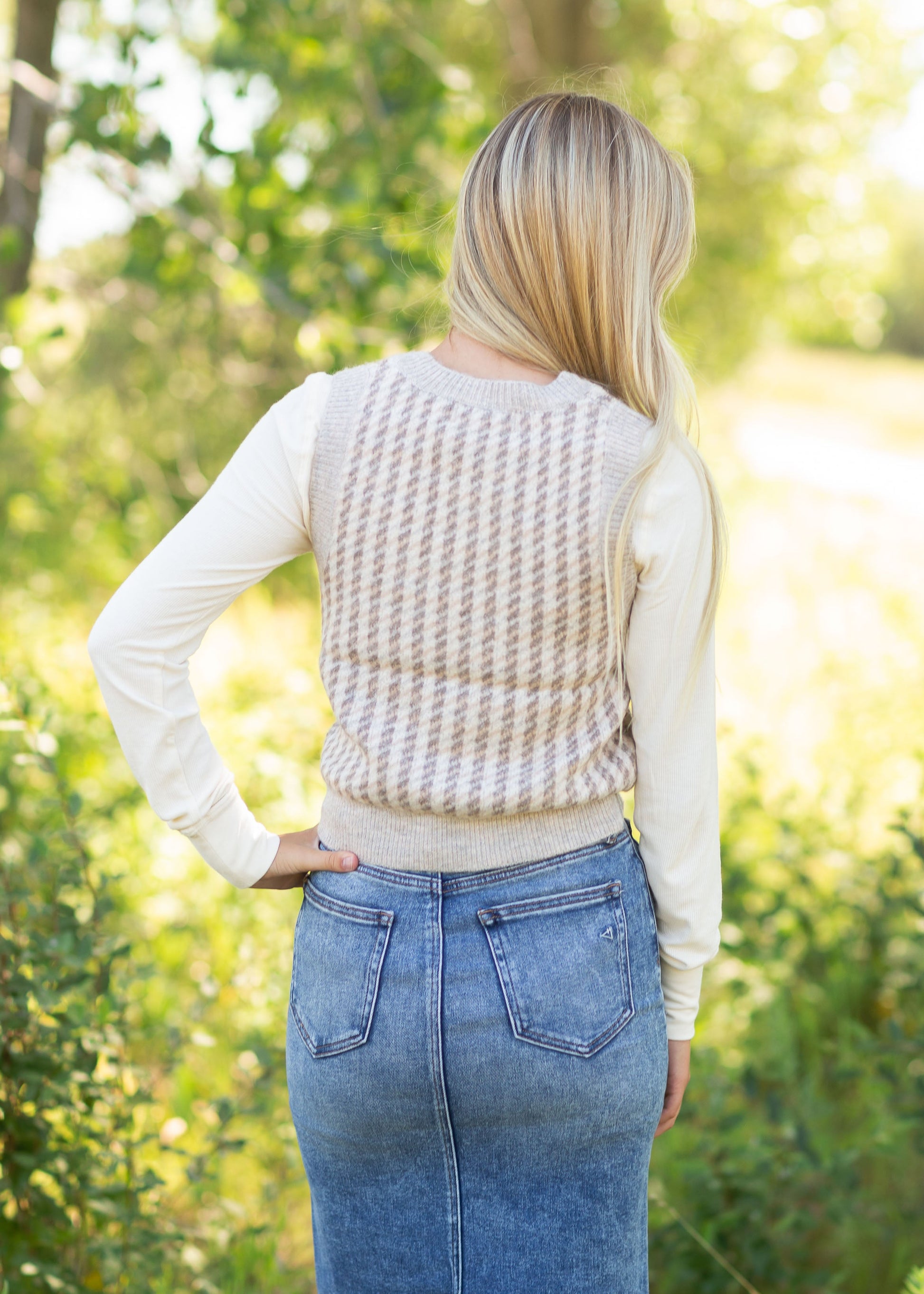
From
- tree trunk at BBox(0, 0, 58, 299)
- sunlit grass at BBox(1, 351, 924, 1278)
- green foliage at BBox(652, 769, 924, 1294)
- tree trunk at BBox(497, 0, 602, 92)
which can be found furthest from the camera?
tree trunk at BBox(497, 0, 602, 92)

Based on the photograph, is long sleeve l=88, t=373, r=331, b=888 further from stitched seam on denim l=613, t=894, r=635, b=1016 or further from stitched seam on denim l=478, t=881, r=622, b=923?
stitched seam on denim l=613, t=894, r=635, b=1016

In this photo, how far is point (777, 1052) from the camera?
9.28ft

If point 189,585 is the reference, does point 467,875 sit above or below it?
below

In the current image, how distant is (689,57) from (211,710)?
5.74 meters

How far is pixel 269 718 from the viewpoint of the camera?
12.0ft

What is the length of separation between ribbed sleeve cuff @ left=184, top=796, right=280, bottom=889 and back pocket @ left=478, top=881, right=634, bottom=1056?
317mm

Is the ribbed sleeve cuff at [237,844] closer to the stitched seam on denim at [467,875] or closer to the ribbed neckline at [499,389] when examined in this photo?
the stitched seam on denim at [467,875]

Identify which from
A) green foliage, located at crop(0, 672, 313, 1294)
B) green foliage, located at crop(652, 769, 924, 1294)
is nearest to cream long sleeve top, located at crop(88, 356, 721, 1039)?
green foliage, located at crop(0, 672, 313, 1294)

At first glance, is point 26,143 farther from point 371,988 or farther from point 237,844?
point 371,988

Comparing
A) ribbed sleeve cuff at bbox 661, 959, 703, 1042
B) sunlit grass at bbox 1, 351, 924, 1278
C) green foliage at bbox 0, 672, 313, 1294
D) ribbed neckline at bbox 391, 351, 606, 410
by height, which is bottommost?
sunlit grass at bbox 1, 351, 924, 1278

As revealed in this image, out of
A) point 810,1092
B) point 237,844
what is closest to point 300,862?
point 237,844

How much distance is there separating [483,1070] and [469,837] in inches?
10.3

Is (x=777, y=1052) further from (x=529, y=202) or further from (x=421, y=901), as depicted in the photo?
(x=529, y=202)

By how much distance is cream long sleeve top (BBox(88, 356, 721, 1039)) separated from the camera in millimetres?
1270
